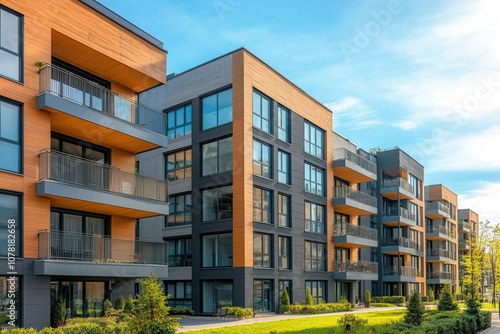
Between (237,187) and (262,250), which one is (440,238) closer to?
(262,250)

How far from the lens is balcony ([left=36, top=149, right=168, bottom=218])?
18922 millimetres

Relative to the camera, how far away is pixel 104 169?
72.5 feet

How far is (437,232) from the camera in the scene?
67250 mm

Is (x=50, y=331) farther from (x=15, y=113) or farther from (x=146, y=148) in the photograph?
(x=146, y=148)

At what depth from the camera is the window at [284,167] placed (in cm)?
3584

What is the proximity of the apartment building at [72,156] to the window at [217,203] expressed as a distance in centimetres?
842

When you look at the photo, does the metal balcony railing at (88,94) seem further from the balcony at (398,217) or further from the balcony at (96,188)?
the balcony at (398,217)

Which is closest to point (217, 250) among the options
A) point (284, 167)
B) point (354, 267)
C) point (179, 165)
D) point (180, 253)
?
point (180, 253)

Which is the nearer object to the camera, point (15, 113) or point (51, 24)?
point (15, 113)

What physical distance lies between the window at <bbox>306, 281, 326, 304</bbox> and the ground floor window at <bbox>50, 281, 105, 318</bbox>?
62.6ft

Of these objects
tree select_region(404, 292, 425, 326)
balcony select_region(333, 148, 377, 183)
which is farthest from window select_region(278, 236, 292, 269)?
tree select_region(404, 292, 425, 326)

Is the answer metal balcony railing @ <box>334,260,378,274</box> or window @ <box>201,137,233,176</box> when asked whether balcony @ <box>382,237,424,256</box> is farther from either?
window @ <box>201,137,233,176</box>

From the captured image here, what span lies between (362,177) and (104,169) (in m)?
28.8

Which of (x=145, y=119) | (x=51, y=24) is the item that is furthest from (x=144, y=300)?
(x=145, y=119)
